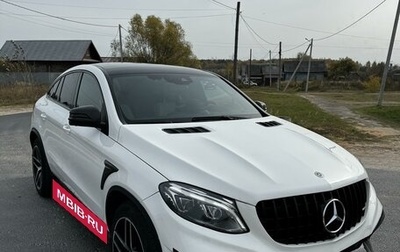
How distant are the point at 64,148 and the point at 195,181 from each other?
80.8 inches

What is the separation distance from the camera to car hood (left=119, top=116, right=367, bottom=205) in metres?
2.09

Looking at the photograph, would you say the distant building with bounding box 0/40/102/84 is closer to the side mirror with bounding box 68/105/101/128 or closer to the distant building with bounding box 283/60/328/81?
the side mirror with bounding box 68/105/101/128

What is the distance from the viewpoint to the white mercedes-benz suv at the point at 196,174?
2020mm

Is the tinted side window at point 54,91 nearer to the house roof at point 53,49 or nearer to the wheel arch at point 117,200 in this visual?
the wheel arch at point 117,200

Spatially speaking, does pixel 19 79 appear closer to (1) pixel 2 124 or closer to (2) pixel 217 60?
(1) pixel 2 124

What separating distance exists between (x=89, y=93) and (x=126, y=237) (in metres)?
1.63

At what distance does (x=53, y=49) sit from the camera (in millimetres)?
47281

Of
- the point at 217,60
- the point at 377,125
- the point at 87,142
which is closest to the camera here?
the point at 87,142

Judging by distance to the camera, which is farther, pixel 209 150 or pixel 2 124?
pixel 2 124

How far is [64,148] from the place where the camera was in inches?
145

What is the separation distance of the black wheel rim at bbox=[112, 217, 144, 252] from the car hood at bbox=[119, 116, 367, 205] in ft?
1.50

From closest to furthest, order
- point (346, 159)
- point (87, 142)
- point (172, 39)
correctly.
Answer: point (346, 159)
point (87, 142)
point (172, 39)

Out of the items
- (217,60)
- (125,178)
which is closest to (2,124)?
(125,178)

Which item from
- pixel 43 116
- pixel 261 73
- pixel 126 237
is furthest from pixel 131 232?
pixel 261 73
